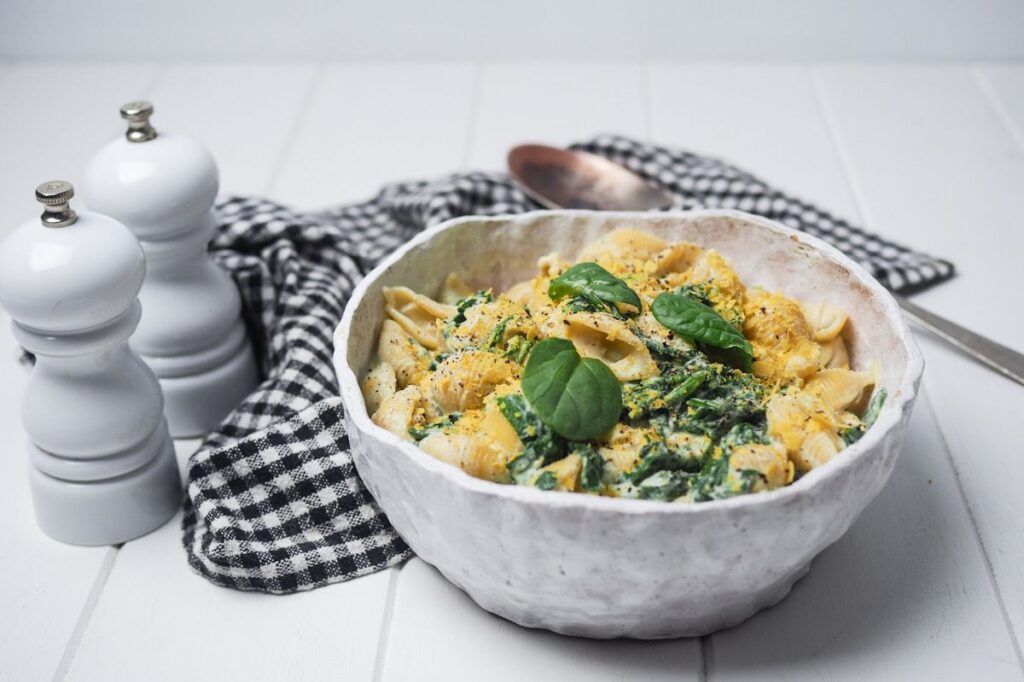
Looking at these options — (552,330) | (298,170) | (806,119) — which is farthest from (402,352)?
(806,119)

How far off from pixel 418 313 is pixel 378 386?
0.25 meters

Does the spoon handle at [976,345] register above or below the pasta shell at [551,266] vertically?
below

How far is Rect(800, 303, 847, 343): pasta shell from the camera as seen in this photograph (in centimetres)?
205

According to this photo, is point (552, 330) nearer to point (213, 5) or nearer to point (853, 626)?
point (853, 626)

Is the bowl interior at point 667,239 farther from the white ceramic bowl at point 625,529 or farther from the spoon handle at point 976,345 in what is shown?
the spoon handle at point 976,345

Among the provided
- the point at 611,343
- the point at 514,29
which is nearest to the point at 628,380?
the point at 611,343

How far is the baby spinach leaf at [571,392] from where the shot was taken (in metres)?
1.73

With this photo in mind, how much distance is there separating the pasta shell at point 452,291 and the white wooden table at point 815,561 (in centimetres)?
58

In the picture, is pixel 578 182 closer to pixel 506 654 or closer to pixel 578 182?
pixel 578 182

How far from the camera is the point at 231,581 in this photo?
197cm

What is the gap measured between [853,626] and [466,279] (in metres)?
1.02

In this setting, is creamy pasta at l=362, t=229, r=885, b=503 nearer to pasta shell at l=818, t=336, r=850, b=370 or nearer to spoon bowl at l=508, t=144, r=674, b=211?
pasta shell at l=818, t=336, r=850, b=370

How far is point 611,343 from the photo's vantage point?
1945mm

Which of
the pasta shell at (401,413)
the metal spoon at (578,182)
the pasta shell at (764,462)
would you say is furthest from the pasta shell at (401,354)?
the metal spoon at (578,182)
